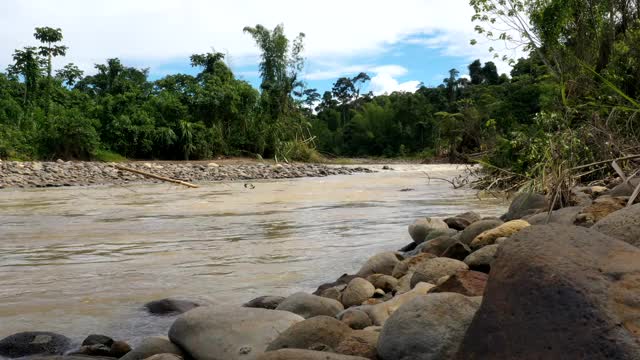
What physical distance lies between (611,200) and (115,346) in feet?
9.30

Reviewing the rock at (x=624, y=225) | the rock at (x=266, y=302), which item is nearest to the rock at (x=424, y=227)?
the rock at (x=266, y=302)

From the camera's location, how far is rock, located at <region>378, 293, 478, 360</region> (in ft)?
7.21

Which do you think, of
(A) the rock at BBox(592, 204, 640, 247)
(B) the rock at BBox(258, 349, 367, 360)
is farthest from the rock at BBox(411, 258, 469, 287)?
(B) the rock at BBox(258, 349, 367, 360)

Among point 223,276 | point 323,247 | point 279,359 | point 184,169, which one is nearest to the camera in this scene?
point 279,359

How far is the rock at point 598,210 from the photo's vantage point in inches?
141

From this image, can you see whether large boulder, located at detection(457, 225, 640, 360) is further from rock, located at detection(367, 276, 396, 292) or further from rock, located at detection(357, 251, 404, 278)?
rock, located at detection(357, 251, 404, 278)

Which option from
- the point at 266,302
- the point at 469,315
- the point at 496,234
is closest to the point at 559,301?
the point at 469,315

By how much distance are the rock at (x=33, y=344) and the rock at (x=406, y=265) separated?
6.93ft

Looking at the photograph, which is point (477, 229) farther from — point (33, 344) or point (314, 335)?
point (33, 344)

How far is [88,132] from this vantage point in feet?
85.8

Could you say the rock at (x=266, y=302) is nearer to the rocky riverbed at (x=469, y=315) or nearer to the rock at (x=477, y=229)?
the rocky riverbed at (x=469, y=315)

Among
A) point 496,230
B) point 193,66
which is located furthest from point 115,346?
point 193,66

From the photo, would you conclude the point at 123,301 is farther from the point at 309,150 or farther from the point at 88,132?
the point at 309,150

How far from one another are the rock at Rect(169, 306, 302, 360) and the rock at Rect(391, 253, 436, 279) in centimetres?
138
